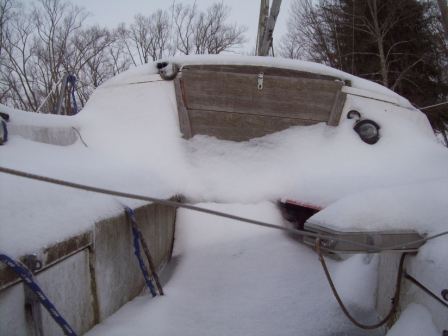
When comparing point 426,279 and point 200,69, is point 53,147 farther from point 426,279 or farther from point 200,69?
point 426,279

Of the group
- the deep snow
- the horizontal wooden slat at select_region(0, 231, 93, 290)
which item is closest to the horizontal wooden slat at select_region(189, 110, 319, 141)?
the deep snow

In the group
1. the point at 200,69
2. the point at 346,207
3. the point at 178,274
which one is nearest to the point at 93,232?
the point at 178,274

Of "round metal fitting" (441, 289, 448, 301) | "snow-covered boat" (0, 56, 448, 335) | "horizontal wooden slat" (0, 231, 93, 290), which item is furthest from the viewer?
"snow-covered boat" (0, 56, 448, 335)

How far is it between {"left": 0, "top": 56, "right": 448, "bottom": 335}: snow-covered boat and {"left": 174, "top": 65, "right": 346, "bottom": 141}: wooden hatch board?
0.01 m

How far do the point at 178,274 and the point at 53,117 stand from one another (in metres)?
1.50

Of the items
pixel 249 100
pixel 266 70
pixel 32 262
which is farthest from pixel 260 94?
pixel 32 262

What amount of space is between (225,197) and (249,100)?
94cm

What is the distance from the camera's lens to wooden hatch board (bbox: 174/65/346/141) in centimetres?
319

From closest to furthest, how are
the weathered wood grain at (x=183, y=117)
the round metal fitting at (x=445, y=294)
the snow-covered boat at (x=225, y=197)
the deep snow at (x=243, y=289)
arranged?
the round metal fitting at (x=445, y=294) < the snow-covered boat at (x=225, y=197) < the deep snow at (x=243, y=289) < the weathered wood grain at (x=183, y=117)

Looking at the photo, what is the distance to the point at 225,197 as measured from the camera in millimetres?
2963

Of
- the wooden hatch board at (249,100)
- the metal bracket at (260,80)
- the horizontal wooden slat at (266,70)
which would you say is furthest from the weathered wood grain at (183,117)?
the metal bracket at (260,80)

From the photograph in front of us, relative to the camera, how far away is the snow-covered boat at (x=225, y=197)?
1437 millimetres

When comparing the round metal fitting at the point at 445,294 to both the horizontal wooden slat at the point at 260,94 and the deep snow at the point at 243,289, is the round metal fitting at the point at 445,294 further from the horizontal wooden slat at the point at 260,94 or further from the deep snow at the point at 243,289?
Answer: the horizontal wooden slat at the point at 260,94

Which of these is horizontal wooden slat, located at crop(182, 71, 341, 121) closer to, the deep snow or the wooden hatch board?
the wooden hatch board
